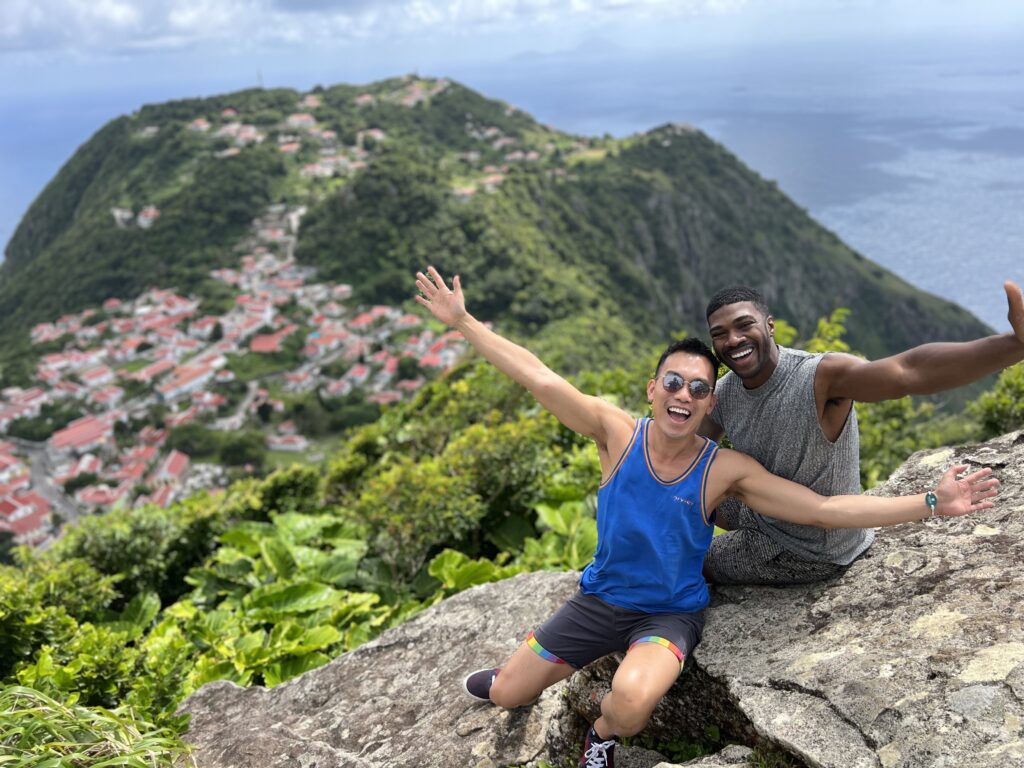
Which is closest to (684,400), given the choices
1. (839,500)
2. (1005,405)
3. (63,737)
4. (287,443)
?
(839,500)

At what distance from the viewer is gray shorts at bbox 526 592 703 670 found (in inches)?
117

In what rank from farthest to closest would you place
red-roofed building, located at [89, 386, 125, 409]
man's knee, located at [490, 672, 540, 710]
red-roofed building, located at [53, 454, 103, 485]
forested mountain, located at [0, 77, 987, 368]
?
forested mountain, located at [0, 77, 987, 368], red-roofed building, located at [89, 386, 125, 409], red-roofed building, located at [53, 454, 103, 485], man's knee, located at [490, 672, 540, 710]

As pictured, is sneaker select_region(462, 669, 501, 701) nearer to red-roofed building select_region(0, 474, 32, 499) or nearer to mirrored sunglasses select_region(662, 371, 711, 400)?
mirrored sunglasses select_region(662, 371, 711, 400)

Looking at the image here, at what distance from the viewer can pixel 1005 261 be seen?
249ft

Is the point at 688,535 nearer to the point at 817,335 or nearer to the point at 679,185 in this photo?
the point at 817,335

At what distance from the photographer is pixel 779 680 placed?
105 inches

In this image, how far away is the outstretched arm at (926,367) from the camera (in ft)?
7.38

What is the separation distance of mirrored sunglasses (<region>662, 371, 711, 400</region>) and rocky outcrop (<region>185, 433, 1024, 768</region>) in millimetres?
1010

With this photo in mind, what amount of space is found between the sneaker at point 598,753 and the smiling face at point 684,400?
1192mm

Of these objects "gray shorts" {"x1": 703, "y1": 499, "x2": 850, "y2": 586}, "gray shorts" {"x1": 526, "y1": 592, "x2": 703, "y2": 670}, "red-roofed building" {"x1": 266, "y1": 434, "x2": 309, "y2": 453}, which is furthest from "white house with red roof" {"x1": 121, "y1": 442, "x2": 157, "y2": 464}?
"gray shorts" {"x1": 703, "y1": 499, "x2": 850, "y2": 586}

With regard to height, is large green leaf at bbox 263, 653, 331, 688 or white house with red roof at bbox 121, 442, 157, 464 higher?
large green leaf at bbox 263, 653, 331, 688

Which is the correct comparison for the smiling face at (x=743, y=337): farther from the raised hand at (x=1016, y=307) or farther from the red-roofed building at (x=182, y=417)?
the red-roofed building at (x=182, y=417)

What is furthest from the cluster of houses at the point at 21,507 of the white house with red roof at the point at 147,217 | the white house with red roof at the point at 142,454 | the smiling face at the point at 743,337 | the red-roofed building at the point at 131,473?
the smiling face at the point at 743,337

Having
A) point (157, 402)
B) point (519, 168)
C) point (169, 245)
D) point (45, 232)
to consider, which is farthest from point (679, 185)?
point (45, 232)
